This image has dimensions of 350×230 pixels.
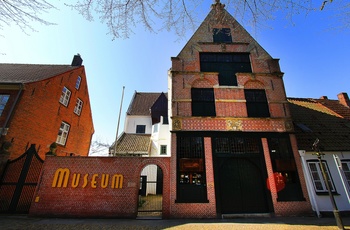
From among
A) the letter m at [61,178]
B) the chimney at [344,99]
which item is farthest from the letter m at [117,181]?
the chimney at [344,99]

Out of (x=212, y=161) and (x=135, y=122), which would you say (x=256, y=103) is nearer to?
(x=212, y=161)

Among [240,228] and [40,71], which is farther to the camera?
[40,71]

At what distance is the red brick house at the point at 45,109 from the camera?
1120cm

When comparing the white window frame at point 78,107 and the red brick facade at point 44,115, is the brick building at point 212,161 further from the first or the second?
the white window frame at point 78,107

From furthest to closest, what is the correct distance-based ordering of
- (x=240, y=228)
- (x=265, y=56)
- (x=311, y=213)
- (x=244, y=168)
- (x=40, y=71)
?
1. (x=40, y=71)
2. (x=265, y=56)
3. (x=244, y=168)
4. (x=311, y=213)
5. (x=240, y=228)

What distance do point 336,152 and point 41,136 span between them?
20538 mm

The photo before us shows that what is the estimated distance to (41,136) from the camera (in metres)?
13.1

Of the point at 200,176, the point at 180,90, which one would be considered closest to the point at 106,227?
the point at 200,176

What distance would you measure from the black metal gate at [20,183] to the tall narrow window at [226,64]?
11.8 m

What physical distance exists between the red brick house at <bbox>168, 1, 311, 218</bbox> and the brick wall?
1.73m

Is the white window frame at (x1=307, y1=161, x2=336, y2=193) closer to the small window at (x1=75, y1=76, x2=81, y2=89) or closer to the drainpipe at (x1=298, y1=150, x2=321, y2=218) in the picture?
the drainpipe at (x1=298, y1=150, x2=321, y2=218)

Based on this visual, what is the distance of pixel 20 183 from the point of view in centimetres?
868

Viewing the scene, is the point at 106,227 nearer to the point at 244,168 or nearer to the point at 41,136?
the point at 244,168

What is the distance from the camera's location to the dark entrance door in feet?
28.9
